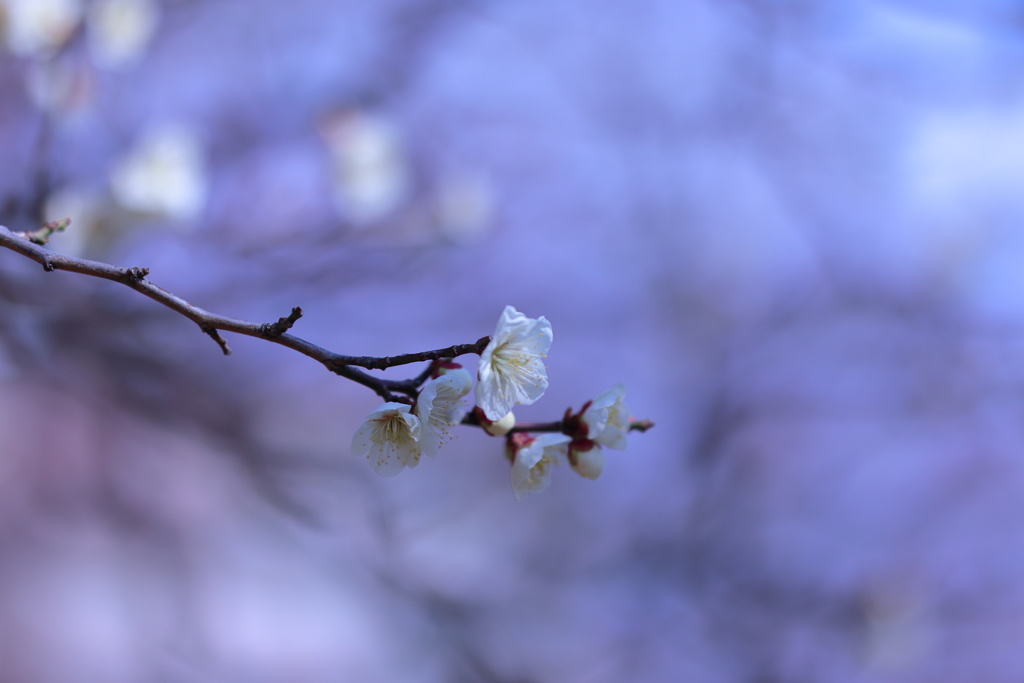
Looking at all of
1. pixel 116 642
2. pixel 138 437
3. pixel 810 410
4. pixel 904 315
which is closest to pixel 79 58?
pixel 138 437

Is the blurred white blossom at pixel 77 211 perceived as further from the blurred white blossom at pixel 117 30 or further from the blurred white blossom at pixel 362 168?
the blurred white blossom at pixel 362 168

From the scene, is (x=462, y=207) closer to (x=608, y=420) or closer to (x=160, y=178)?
(x=160, y=178)

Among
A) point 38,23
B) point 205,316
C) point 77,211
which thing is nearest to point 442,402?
point 205,316

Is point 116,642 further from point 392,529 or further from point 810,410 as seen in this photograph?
point 810,410

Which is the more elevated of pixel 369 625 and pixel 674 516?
pixel 674 516

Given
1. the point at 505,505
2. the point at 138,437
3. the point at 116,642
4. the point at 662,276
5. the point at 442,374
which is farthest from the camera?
the point at 662,276

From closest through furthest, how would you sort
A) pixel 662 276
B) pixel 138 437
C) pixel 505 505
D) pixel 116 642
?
pixel 116 642, pixel 138 437, pixel 505 505, pixel 662 276

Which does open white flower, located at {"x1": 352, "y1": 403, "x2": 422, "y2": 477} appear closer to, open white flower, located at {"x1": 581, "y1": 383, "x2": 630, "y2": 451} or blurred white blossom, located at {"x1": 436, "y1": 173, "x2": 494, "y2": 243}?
open white flower, located at {"x1": 581, "y1": 383, "x2": 630, "y2": 451}

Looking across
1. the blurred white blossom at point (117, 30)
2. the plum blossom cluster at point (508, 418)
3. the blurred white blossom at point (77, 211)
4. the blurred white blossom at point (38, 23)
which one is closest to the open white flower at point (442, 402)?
the plum blossom cluster at point (508, 418)
